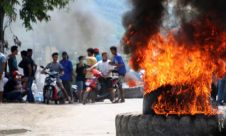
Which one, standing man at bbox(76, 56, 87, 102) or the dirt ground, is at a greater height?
standing man at bbox(76, 56, 87, 102)

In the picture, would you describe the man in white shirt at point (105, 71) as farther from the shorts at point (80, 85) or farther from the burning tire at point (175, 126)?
→ the burning tire at point (175, 126)

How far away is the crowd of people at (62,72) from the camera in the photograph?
65.1ft

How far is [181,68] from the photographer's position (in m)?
8.55

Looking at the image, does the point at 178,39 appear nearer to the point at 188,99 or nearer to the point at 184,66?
the point at 184,66

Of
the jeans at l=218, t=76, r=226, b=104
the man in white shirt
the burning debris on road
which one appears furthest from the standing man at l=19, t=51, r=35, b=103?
the burning debris on road

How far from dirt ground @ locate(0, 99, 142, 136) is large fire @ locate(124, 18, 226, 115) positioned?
3098 mm

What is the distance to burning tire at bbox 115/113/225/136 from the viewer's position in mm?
7762

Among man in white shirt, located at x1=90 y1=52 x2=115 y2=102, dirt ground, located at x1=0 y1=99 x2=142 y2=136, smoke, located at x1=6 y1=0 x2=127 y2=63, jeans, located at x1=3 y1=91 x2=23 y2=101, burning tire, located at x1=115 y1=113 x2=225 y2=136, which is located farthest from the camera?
smoke, located at x1=6 y1=0 x2=127 y2=63

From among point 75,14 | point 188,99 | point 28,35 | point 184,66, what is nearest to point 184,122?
point 188,99

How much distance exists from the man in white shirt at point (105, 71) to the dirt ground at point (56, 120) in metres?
2.52

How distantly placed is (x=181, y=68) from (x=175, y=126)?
101 cm

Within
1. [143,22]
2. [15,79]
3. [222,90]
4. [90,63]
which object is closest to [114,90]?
[90,63]

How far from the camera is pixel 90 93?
21.0 m

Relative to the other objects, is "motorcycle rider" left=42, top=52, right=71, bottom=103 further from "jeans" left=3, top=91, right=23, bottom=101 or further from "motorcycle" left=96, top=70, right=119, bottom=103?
"jeans" left=3, top=91, right=23, bottom=101
